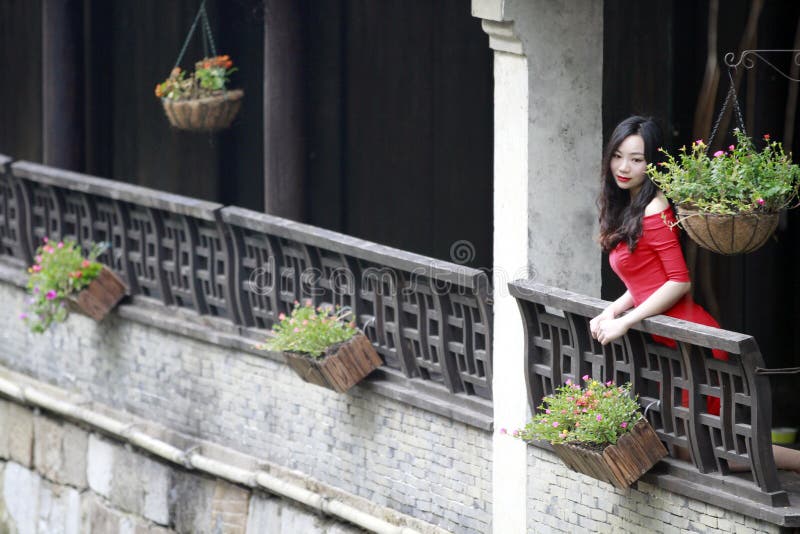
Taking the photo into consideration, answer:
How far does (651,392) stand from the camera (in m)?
6.31

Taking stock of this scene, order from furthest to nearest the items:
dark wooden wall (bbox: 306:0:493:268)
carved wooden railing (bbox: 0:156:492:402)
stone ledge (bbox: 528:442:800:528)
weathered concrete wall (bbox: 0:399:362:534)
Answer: dark wooden wall (bbox: 306:0:493:268), weathered concrete wall (bbox: 0:399:362:534), carved wooden railing (bbox: 0:156:492:402), stone ledge (bbox: 528:442:800:528)

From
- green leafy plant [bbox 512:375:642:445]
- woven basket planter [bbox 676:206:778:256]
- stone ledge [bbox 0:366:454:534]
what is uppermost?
woven basket planter [bbox 676:206:778:256]

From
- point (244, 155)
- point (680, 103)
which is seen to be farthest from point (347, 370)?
point (244, 155)

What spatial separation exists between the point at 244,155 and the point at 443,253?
77.0 inches

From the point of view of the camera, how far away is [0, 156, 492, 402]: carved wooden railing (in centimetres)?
734

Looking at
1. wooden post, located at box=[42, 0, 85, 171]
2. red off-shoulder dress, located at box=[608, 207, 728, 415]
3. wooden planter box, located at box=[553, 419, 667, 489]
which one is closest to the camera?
wooden planter box, located at box=[553, 419, 667, 489]

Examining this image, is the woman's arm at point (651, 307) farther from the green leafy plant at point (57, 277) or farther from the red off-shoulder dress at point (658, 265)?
the green leafy plant at point (57, 277)

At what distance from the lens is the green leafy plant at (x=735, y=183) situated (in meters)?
5.75

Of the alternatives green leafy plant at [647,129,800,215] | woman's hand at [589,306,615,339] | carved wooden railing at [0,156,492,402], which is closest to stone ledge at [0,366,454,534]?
carved wooden railing at [0,156,492,402]

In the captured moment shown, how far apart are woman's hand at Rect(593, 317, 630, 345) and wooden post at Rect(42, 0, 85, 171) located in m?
5.89

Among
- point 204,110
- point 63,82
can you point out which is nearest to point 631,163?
point 204,110

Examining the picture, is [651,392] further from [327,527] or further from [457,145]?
[457,145]

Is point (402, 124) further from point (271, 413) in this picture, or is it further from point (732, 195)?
point (732, 195)

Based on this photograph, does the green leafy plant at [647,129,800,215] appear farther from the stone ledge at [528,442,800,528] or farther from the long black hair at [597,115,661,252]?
the stone ledge at [528,442,800,528]
